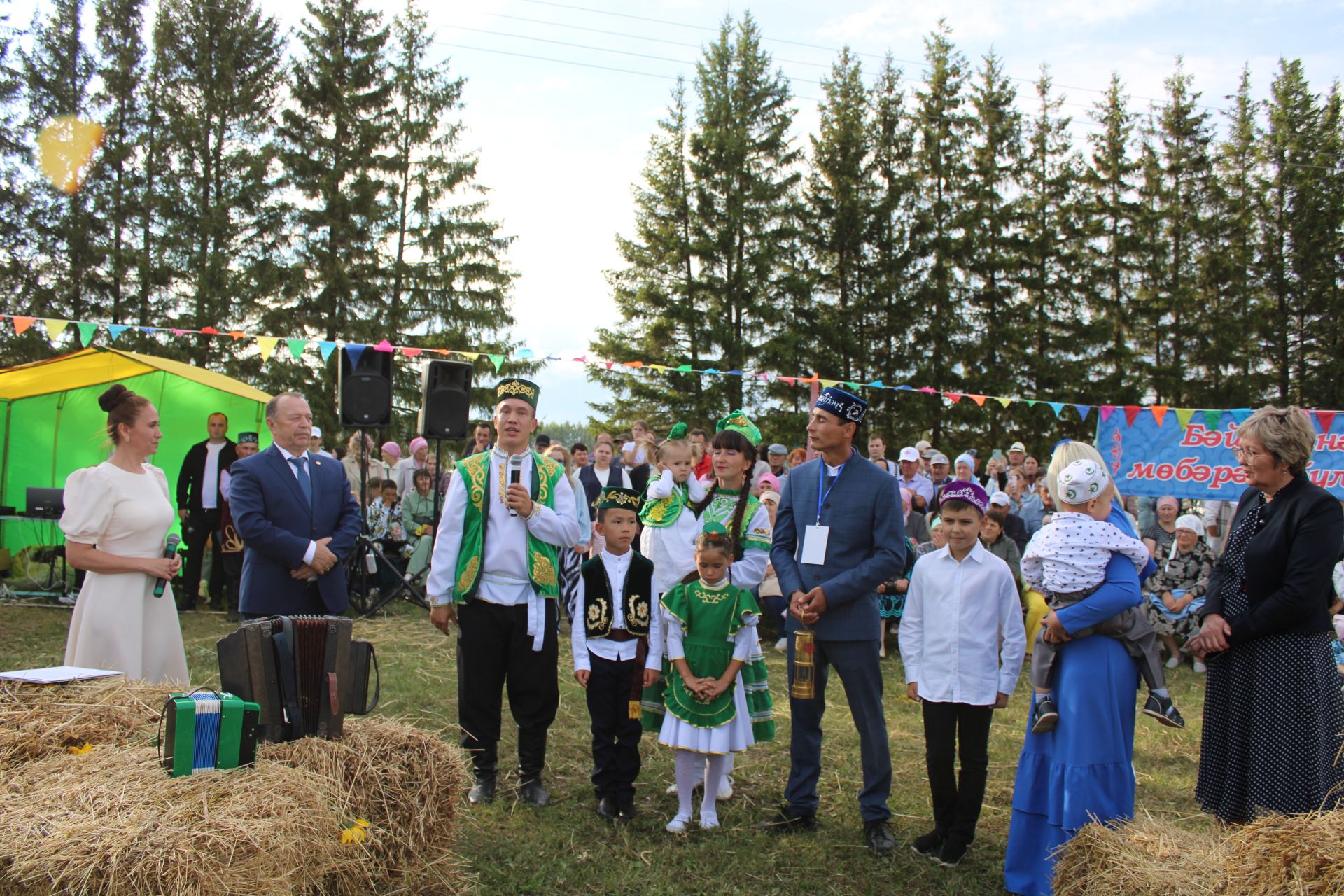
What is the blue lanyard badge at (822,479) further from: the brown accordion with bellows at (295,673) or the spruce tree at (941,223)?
the spruce tree at (941,223)

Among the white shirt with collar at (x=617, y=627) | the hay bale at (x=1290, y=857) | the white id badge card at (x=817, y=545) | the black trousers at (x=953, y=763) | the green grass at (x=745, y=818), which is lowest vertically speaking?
the green grass at (x=745, y=818)

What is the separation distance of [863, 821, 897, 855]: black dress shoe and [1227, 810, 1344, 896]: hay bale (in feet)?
5.91

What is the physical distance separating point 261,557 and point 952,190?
27.4 m

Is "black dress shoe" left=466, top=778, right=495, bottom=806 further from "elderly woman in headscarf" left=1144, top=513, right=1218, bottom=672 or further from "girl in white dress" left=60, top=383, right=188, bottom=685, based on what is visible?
"elderly woman in headscarf" left=1144, top=513, right=1218, bottom=672

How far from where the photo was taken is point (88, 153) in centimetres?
2423

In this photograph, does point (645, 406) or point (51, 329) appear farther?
point (645, 406)

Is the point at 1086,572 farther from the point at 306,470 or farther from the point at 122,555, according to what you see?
the point at 122,555

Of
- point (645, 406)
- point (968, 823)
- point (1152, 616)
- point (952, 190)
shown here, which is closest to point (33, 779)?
point (968, 823)

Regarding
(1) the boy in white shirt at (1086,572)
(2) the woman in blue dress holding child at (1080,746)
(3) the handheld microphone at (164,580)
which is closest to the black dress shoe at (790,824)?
(2) the woman in blue dress holding child at (1080,746)

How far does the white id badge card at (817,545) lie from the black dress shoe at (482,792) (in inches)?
74.1

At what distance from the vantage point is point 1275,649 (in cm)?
356

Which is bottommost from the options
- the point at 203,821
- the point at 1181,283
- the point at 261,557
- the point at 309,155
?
the point at 203,821

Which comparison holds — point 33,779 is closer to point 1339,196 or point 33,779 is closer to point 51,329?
point 51,329

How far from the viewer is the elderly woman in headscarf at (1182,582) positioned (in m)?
8.36
